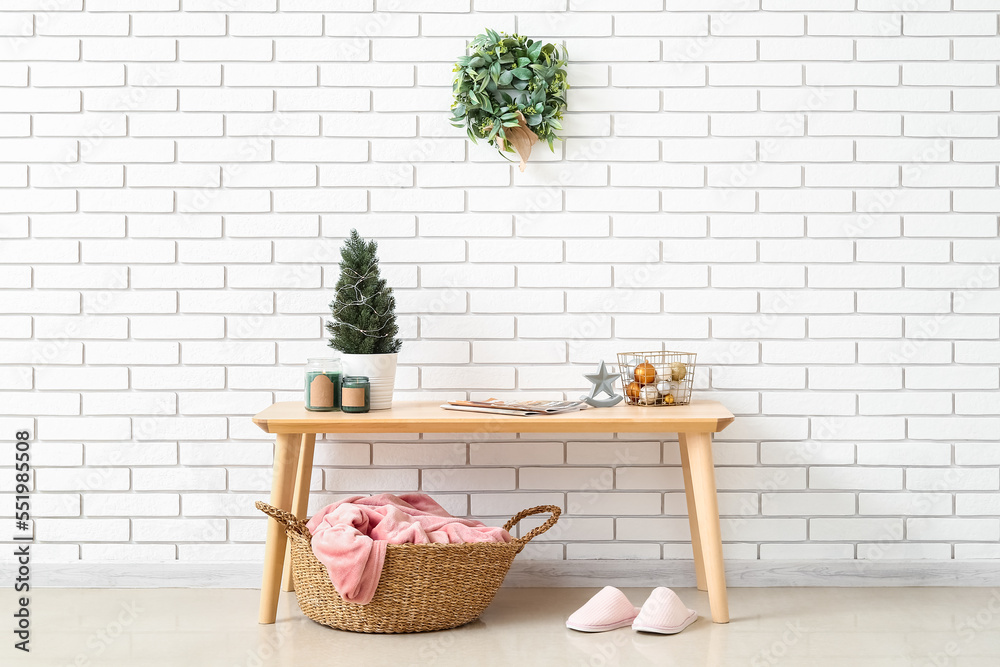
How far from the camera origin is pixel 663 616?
Answer: 2.12 metres

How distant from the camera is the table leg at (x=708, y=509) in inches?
84.8

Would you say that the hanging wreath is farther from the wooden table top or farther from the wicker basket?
the wicker basket

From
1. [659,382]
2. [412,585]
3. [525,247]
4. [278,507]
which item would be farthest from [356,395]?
[659,382]

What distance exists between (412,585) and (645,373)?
0.90 metres

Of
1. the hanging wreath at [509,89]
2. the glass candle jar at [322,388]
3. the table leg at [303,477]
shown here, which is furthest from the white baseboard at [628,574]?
the hanging wreath at [509,89]

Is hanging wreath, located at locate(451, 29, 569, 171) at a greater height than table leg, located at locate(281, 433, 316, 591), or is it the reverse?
hanging wreath, located at locate(451, 29, 569, 171)

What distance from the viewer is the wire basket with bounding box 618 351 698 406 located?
234cm

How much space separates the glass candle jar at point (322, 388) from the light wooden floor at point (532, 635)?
0.61 meters

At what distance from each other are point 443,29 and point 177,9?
866 millimetres

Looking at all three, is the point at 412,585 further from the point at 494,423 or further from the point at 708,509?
the point at 708,509

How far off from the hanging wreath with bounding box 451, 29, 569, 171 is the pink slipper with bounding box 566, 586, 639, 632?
1.39m

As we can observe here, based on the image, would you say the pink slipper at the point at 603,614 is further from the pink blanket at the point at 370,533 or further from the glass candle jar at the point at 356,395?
the glass candle jar at the point at 356,395

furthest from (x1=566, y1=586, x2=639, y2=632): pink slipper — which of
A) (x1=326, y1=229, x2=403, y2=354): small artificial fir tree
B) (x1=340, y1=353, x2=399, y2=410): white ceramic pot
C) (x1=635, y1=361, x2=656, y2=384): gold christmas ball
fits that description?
(x1=326, y1=229, x2=403, y2=354): small artificial fir tree

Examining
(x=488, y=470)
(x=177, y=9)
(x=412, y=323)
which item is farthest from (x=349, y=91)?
(x=488, y=470)
